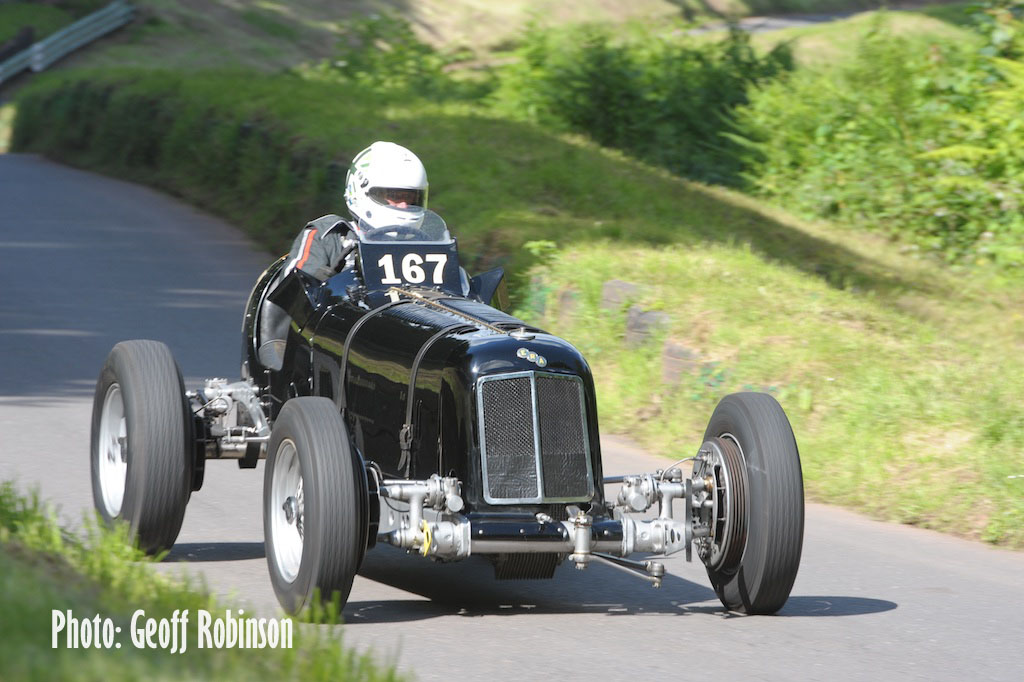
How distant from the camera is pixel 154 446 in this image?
21.2 feet

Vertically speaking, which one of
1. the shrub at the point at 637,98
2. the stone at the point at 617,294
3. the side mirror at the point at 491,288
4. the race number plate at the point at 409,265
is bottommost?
the stone at the point at 617,294

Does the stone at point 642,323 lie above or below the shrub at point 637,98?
below

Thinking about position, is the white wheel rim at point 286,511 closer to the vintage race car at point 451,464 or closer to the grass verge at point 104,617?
the vintage race car at point 451,464

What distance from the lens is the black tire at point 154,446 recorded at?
6.46m

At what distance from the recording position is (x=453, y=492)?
578 centimetres

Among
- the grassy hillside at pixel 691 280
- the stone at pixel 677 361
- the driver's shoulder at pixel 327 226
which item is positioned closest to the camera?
the driver's shoulder at pixel 327 226

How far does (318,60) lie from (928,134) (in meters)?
29.6

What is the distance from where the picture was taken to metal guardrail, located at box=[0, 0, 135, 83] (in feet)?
134

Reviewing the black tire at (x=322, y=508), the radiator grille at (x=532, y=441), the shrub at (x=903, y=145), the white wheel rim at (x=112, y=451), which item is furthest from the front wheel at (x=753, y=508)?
the shrub at (x=903, y=145)

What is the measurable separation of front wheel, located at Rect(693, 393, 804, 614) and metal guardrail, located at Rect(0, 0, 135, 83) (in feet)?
124

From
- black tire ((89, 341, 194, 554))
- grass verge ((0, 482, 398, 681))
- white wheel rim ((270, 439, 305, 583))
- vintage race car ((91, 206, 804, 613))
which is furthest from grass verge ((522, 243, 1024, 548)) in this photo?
grass verge ((0, 482, 398, 681))

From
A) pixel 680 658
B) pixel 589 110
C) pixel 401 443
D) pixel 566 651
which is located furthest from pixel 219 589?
pixel 589 110

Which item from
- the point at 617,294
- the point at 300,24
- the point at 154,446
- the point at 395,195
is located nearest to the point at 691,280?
the point at 617,294

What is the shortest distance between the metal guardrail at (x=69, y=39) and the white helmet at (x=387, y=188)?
35.8m
